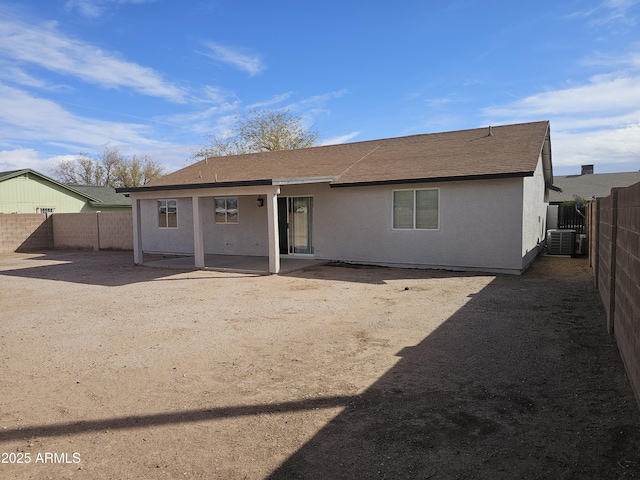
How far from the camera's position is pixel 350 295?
9.46 m

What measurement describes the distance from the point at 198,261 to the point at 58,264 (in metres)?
6.03

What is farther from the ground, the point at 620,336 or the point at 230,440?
the point at 620,336

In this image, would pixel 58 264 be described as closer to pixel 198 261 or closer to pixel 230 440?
pixel 198 261

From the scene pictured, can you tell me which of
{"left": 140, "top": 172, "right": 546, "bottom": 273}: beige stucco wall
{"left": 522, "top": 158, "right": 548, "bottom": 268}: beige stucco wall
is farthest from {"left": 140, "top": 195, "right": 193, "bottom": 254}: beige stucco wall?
{"left": 522, "top": 158, "right": 548, "bottom": 268}: beige stucco wall

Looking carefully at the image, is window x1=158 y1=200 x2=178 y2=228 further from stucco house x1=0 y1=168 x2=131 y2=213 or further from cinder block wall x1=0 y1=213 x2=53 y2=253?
stucco house x1=0 y1=168 x2=131 y2=213

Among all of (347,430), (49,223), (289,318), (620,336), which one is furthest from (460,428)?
(49,223)

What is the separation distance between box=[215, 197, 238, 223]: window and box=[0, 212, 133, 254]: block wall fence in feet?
18.0

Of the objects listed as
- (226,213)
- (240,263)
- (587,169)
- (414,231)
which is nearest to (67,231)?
(226,213)

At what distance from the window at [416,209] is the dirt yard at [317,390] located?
14.3 feet

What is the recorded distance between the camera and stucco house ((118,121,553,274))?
12117 millimetres

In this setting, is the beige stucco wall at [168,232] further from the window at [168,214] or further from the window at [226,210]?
the window at [226,210]

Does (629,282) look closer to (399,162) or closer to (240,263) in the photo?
(399,162)

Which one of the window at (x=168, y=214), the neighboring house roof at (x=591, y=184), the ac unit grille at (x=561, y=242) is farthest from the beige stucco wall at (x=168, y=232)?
the neighboring house roof at (x=591, y=184)

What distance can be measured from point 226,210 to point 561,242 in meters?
12.6
